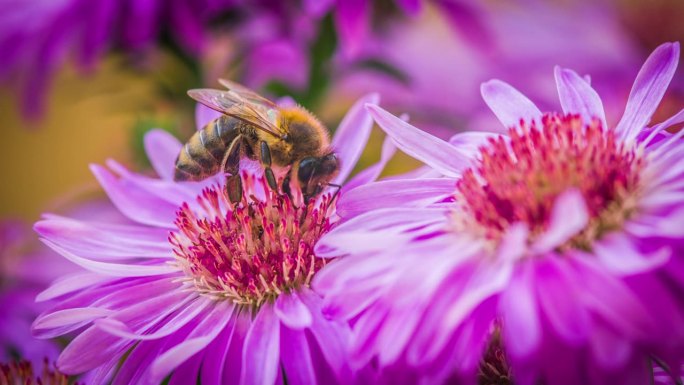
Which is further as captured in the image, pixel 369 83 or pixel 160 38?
pixel 369 83

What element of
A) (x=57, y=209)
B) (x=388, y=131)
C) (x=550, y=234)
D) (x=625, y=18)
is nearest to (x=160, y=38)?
(x=57, y=209)

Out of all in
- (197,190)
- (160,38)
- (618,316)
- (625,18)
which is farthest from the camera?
(625,18)

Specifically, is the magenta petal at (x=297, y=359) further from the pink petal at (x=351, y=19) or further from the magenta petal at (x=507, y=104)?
the pink petal at (x=351, y=19)

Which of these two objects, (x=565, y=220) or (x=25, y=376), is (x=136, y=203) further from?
(x=565, y=220)

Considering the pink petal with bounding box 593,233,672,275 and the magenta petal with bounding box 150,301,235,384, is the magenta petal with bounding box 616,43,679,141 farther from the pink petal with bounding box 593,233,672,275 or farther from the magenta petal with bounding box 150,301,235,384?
the magenta petal with bounding box 150,301,235,384

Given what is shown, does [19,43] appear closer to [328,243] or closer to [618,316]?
[328,243]
